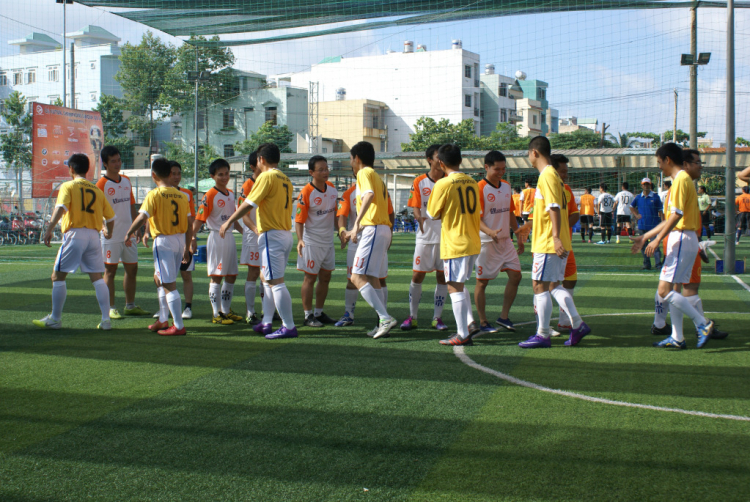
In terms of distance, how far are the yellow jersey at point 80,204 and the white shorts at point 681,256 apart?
240 inches

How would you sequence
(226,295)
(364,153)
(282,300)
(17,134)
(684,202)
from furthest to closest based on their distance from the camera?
(17,134)
(226,295)
(364,153)
(282,300)
(684,202)

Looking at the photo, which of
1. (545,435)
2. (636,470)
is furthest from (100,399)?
(636,470)

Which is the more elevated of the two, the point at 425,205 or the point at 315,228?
the point at 425,205

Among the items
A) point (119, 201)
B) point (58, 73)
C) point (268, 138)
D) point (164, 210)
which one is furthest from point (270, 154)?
point (58, 73)

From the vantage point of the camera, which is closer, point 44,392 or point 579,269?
point 44,392

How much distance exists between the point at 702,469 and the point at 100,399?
12.6ft

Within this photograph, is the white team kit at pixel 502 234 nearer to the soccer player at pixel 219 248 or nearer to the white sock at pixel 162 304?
the soccer player at pixel 219 248

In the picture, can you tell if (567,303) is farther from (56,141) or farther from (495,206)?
Answer: (56,141)

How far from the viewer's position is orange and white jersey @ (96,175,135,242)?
820cm

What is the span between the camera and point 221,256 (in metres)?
7.77

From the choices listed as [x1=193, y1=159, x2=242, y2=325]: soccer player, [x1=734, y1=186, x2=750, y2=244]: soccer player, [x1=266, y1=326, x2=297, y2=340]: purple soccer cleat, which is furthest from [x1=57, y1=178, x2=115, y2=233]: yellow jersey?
[x1=734, y1=186, x2=750, y2=244]: soccer player

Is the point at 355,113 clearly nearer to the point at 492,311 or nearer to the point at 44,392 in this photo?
the point at 492,311

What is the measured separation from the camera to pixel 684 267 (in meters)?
6.02

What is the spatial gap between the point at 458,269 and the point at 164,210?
331 centimetres
